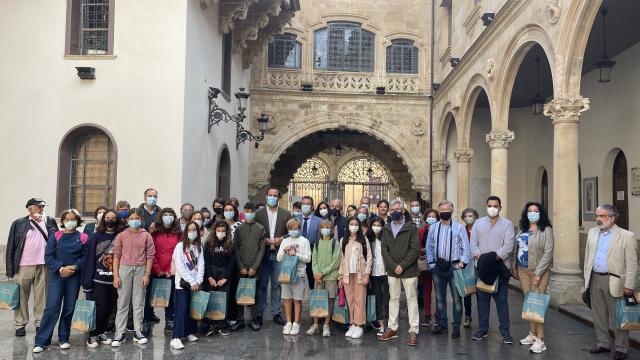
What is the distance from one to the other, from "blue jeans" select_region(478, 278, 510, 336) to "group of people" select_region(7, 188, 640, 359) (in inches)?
0.5

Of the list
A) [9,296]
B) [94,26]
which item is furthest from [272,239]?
[94,26]

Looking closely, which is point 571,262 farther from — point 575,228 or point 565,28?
point 565,28

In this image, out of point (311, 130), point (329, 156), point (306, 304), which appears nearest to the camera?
point (306, 304)

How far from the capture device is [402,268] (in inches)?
272

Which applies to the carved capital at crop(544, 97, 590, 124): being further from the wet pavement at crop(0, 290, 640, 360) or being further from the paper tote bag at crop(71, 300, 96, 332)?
the paper tote bag at crop(71, 300, 96, 332)

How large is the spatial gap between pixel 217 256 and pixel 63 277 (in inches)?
73.8

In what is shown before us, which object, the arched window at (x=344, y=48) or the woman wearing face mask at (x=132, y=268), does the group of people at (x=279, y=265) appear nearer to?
the woman wearing face mask at (x=132, y=268)

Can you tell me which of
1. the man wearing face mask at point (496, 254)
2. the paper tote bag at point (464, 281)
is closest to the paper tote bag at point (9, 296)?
the paper tote bag at point (464, 281)

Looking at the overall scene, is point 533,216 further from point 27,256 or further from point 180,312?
point 27,256

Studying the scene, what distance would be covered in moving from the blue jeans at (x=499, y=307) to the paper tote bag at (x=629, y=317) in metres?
1.34

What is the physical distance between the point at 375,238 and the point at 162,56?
6102 mm

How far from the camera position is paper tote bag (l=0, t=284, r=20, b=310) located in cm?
690

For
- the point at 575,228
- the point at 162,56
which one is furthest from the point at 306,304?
the point at 162,56

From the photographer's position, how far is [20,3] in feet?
35.9
